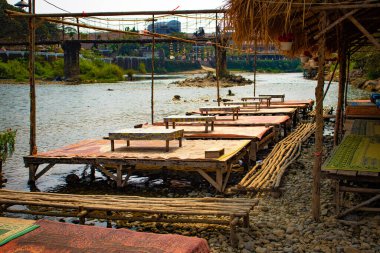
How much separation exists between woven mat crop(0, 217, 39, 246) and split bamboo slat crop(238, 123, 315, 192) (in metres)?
5.19

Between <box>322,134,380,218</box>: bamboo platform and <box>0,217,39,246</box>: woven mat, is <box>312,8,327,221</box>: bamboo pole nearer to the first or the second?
<box>322,134,380,218</box>: bamboo platform

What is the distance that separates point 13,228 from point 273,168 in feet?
24.5

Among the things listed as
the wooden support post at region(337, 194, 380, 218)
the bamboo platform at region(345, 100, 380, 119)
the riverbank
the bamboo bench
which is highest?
the bamboo platform at region(345, 100, 380, 119)

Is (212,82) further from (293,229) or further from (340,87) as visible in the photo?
(293,229)

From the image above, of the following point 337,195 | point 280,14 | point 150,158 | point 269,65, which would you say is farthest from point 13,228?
point 269,65

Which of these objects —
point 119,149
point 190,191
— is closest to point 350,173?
point 190,191

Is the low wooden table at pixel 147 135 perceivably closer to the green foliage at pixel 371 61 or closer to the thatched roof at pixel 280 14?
the thatched roof at pixel 280 14

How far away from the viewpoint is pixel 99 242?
231 inches

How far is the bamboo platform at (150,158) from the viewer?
37.0ft

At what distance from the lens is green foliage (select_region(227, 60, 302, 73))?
160m

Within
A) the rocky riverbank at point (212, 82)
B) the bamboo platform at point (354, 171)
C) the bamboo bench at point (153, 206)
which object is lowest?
the bamboo bench at point (153, 206)

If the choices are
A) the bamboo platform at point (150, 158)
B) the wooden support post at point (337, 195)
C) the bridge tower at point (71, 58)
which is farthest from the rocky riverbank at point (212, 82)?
the wooden support post at point (337, 195)

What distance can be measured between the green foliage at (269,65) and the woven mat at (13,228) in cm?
15354

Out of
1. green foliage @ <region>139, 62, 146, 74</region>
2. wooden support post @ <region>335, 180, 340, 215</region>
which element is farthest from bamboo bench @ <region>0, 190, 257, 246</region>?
green foliage @ <region>139, 62, 146, 74</region>
